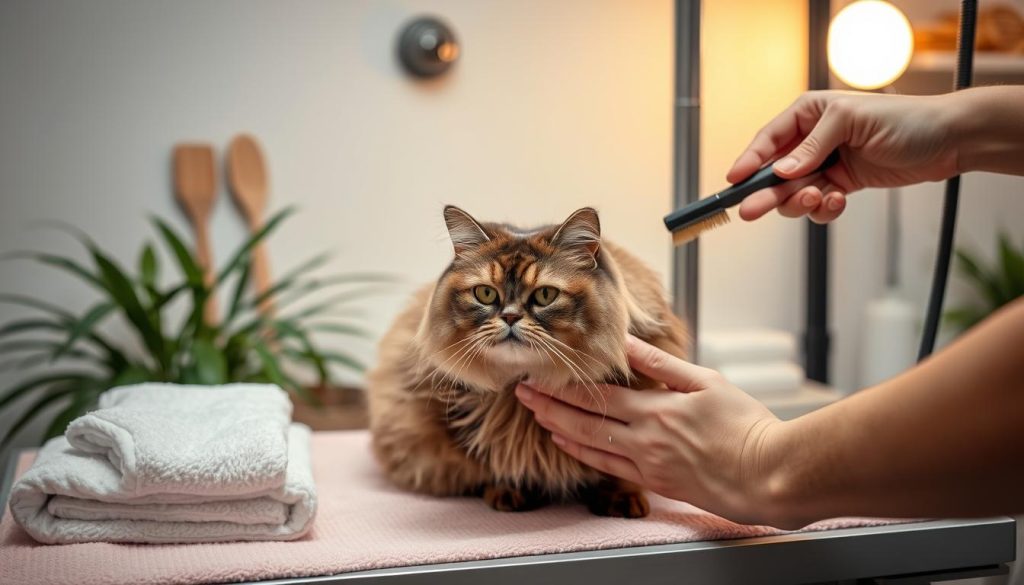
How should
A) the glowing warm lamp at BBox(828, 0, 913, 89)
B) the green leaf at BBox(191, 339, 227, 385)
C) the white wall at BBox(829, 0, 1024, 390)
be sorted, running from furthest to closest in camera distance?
1. the white wall at BBox(829, 0, 1024, 390)
2. the green leaf at BBox(191, 339, 227, 385)
3. the glowing warm lamp at BBox(828, 0, 913, 89)

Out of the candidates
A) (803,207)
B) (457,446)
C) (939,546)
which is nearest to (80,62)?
(457,446)

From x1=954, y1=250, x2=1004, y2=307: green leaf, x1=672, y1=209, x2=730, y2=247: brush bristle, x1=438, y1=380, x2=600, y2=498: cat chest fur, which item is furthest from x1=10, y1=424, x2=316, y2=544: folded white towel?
x1=954, y1=250, x2=1004, y2=307: green leaf

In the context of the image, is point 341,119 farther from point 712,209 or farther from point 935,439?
point 935,439

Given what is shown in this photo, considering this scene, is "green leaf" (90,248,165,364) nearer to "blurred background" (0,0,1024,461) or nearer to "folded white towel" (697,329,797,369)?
"blurred background" (0,0,1024,461)

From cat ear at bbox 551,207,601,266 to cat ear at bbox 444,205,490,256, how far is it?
0.30 feet

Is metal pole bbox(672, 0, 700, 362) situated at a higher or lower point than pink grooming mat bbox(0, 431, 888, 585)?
higher

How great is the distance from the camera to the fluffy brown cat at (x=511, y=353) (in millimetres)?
1021

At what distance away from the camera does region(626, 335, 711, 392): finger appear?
3.28 feet

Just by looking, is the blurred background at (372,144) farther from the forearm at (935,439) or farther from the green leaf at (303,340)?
the forearm at (935,439)

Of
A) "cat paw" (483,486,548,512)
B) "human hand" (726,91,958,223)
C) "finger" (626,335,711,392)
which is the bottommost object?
"cat paw" (483,486,548,512)

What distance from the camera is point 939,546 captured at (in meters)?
1.00

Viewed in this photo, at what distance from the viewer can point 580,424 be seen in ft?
3.46

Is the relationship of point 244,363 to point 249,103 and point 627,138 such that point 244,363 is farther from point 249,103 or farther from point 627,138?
point 627,138

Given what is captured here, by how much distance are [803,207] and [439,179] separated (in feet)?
5.03
